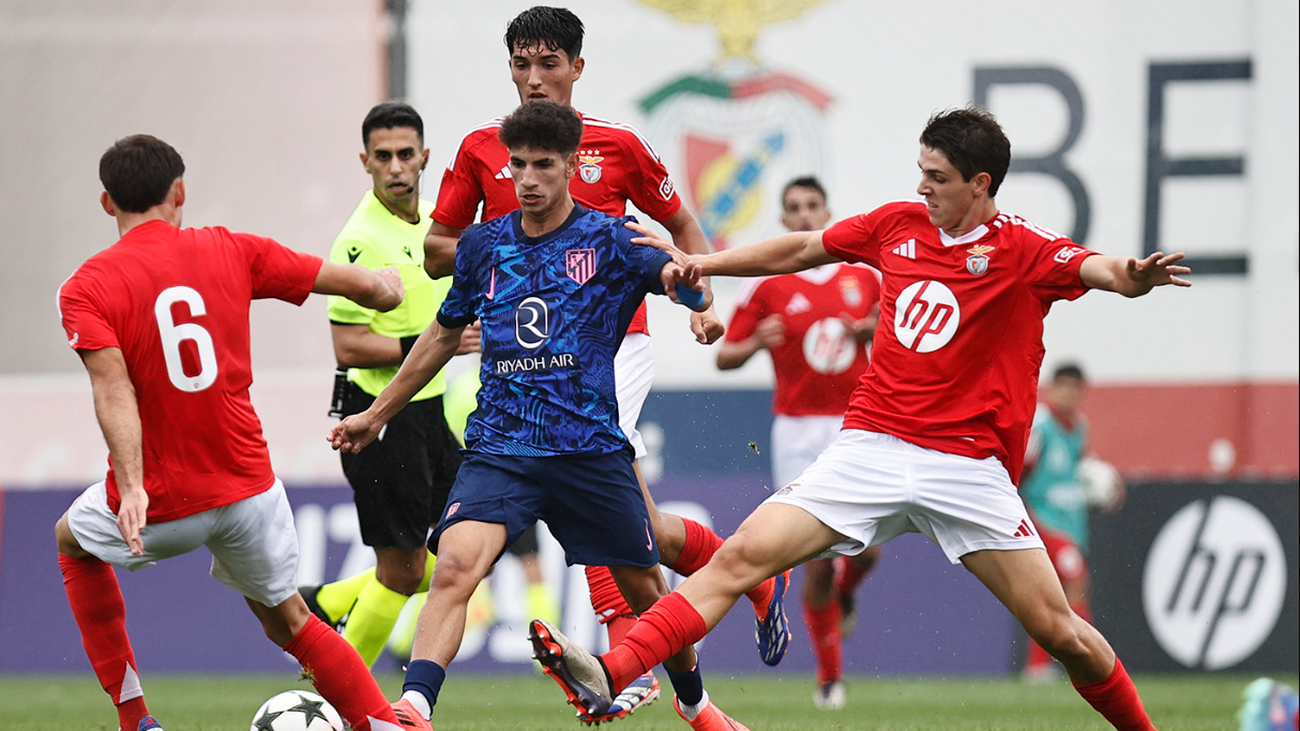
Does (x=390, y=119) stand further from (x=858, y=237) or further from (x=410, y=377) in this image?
(x=858, y=237)

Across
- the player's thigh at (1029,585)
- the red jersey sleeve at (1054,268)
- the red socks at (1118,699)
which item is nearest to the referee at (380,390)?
the player's thigh at (1029,585)

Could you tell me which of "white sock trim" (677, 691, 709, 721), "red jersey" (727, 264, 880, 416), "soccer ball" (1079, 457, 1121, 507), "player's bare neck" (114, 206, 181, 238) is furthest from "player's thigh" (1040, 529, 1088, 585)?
"player's bare neck" (114, 206, 181, 238)

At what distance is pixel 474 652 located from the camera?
9.64m

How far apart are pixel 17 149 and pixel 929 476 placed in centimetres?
1217

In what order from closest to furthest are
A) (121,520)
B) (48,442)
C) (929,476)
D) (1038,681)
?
(121,520), (929,476), (1038,681), (48,442)

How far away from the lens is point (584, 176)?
548 cm

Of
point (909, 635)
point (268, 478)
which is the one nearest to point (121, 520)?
point (268, 478)

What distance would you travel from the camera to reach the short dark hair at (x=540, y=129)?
15.4ft

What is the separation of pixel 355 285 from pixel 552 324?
2.18 ft

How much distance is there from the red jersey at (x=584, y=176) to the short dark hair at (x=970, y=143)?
1128mm

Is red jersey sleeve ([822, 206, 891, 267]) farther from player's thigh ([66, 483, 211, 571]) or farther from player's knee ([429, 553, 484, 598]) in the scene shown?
player's thigh ([66, 483, 211, 571])

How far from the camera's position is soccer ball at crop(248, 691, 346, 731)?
16.2ft

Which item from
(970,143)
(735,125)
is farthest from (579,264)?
(735,125)

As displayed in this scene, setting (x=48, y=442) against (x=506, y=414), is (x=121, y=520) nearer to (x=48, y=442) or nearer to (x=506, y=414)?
(x=506, y=414)
